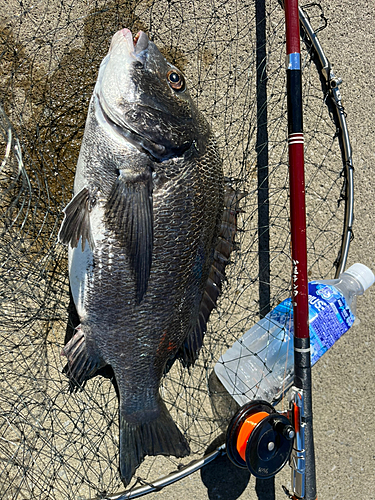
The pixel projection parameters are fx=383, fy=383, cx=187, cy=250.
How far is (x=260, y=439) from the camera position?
1.28m

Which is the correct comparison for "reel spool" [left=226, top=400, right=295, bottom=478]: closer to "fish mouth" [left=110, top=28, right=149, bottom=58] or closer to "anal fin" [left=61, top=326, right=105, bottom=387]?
"anal fin" [left=61, top=326, right=105, bottom=387]

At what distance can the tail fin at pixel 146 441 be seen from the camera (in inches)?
55.5

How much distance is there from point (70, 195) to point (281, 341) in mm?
1055

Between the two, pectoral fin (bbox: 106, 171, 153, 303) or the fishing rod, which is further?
the fishing rod

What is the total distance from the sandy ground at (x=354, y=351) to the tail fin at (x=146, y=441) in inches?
24.2

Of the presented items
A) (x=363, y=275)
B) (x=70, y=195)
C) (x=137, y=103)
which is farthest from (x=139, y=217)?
(x=363, y=275)

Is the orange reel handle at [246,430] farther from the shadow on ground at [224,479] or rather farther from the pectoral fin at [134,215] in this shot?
the pectoral fin at [134,215]

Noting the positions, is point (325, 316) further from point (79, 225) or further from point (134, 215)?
point (79, 225)

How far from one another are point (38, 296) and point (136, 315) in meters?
0.49

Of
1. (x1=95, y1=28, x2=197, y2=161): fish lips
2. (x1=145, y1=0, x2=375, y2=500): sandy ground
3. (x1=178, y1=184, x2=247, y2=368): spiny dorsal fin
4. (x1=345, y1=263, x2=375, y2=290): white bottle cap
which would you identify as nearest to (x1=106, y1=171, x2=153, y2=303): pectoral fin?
(x1=95, y1=28, x2=197, y2=161): fish lips

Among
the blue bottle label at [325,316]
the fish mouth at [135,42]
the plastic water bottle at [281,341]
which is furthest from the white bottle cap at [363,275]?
the fish mouth at [135,42]

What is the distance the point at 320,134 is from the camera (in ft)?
5.84

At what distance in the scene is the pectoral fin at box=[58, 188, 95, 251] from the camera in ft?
3.99

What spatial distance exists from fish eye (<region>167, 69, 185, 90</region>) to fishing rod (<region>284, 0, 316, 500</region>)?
16.3 inches
